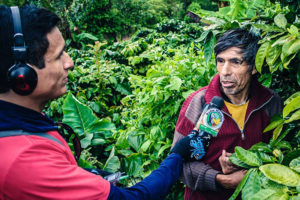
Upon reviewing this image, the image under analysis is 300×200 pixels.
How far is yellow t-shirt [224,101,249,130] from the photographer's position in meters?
1.92

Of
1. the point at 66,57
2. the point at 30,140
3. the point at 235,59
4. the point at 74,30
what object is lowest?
the point at 74,30

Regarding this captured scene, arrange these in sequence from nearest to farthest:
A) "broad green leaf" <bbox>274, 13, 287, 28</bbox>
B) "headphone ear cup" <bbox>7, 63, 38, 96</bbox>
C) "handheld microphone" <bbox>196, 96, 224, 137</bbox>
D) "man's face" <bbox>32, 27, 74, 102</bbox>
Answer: "headphone ear cup" <bbox>7, 63, 38, 96</bbox> → "man's face" <bbox>32, 27, 74, 102</bbox> → "broad green leaf" <bbox>274, 13, 287, 28</bbox> → "handheld microphone" <bbox>196, 96, 224, 137</bbox>

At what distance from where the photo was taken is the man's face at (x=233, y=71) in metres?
1.83

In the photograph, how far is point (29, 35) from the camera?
42.9 inches

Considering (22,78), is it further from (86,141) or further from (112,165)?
(86,141)

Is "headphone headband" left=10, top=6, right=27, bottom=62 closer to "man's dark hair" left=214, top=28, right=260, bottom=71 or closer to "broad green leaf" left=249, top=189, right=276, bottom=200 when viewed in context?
"broad green leaf" left=249, top=189, right=276, bottom=200

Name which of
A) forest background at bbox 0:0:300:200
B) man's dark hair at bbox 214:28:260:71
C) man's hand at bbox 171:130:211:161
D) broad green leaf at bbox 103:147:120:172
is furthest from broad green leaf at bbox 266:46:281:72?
broad green leaf at bbox 103:147:120:172

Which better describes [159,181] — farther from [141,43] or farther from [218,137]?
[141,43]

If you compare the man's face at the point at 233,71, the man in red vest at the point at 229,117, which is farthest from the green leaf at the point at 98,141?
the man's face at the point at 233,71

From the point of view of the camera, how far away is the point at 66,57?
128 centimetres

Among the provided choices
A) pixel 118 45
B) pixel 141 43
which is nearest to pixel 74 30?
pixel 118 45

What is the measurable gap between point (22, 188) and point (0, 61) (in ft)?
1.79

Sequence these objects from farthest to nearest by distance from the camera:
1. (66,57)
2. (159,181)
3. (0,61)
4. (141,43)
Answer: (141,43)
(159,181)
(66,57)
(0,61)

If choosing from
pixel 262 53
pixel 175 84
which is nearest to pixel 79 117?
pixel 175 84
